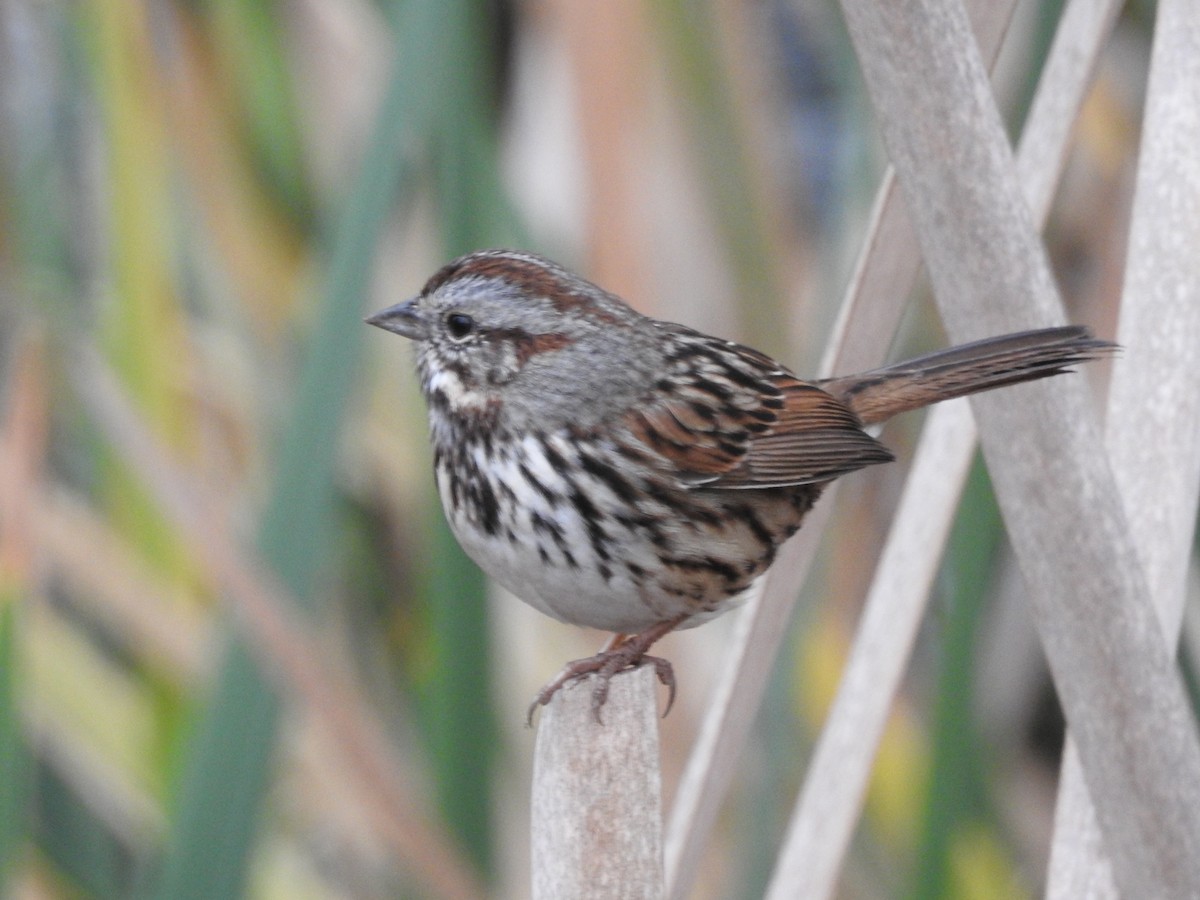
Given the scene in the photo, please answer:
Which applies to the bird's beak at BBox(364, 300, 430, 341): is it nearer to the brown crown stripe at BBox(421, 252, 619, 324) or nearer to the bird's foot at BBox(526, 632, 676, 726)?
the brown crown stripe at BBox(421, 252, 619, 324)

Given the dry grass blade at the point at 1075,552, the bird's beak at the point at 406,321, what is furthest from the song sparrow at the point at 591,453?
the dry grass blade at the point at 1075,552

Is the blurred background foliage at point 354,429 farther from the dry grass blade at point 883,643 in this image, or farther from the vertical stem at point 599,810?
the vertical stem at point 599,810

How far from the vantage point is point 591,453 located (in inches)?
62.9

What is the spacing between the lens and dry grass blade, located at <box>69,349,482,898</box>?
189 cm

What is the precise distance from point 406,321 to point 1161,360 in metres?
0.71

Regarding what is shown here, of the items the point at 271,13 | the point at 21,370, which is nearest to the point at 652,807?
the point at 21,370

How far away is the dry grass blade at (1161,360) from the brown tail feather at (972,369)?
0.04 m

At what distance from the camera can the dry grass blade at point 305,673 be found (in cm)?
189

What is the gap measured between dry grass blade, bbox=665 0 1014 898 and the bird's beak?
397mm

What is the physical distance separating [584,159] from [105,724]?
1044mm

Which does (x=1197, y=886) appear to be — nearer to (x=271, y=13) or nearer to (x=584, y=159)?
(x=584, y=159)

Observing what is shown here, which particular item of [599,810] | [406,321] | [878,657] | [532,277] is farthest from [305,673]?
[599,810]

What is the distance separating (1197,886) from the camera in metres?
1.19

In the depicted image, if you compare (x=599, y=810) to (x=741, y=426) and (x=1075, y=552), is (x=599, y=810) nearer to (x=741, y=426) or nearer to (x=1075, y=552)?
(x=1075, y=552)
